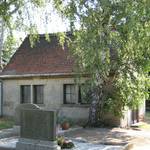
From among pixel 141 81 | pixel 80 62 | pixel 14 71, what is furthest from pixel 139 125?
pixel 14 71

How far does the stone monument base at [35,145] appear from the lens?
13.6 m

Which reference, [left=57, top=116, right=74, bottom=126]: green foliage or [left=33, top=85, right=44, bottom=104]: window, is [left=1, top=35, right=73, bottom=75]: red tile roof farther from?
[left=57, top=116, right=74, bottom=126]: green foliage

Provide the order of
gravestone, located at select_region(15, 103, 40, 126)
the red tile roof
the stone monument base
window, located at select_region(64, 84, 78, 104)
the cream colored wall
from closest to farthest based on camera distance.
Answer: the stone monument base → gravestone, located at select_region(15, 103, 40, 126) → the cream colored wall → window, located at select_region(64, 84, 78, 104) → the red tile roof

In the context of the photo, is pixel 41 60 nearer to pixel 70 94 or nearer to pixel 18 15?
pixel 70 94

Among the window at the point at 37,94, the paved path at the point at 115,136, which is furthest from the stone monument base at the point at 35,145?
the window at the point at 37,94

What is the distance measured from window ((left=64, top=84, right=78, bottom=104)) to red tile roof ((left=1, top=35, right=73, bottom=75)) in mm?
1021

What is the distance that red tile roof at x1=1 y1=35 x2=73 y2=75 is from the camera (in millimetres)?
25714

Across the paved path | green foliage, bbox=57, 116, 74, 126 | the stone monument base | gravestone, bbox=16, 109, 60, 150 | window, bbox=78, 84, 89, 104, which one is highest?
window, bbox=78, 84, 89, 104

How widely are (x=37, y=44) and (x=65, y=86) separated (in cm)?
496

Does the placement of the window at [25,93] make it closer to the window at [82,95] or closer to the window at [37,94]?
the window at [37,94]

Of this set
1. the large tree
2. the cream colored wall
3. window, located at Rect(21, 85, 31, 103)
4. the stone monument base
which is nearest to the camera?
the stone monument base

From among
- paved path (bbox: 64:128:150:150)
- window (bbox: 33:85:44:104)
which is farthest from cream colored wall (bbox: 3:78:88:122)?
paved path (bbox: 64:128:150:150)

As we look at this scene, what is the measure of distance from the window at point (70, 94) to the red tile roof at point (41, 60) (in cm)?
102

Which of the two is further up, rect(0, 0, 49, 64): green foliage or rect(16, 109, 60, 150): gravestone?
rect(0, 0, 49, 64): green foliage
